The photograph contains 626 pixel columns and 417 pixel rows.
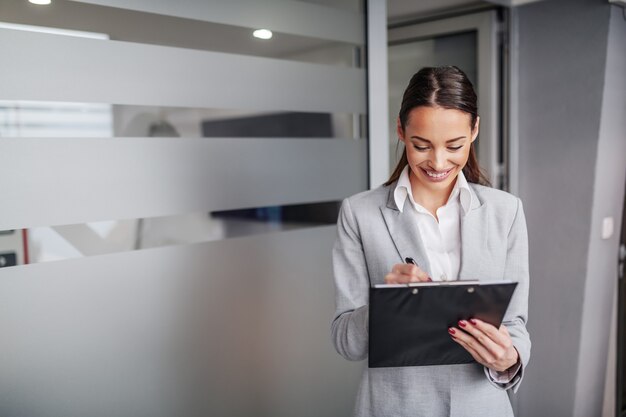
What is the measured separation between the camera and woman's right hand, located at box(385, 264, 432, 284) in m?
1.17

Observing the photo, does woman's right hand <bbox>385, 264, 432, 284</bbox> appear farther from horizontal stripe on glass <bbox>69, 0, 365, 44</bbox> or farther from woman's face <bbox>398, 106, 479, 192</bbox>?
horizontal stripe on glass <bbox>69, 0, 365, 44</bbox>

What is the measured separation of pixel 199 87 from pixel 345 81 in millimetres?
647

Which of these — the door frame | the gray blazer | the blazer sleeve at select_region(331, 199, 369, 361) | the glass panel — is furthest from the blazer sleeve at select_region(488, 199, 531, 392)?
the door frame

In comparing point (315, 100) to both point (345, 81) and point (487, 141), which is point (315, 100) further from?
point (487, 141)

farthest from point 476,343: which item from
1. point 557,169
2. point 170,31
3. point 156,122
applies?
point 557,169

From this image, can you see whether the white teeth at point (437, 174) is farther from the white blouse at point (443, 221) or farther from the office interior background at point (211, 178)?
the office interior background at point (211, 178)

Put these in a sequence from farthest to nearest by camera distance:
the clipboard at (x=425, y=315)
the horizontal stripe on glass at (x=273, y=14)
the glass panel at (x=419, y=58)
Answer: the glass panel at (x=419, y=58) < the horizontal stripe on glass at (x=273, y=14) < the clipboard at (x=425, y=315)

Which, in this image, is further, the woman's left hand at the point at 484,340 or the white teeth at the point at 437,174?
the white teeth at the point at 437,174

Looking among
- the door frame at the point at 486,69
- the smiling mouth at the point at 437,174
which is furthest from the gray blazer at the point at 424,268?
the door frame at the point at 486,69

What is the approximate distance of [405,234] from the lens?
1388 millimetres

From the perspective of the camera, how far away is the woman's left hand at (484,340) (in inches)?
47.8

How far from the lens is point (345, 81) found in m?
2.29

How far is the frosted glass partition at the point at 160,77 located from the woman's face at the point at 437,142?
750mm

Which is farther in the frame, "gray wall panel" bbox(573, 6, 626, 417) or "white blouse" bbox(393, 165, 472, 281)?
"gray wall panel" bbox(573, 6, 626, 417)
